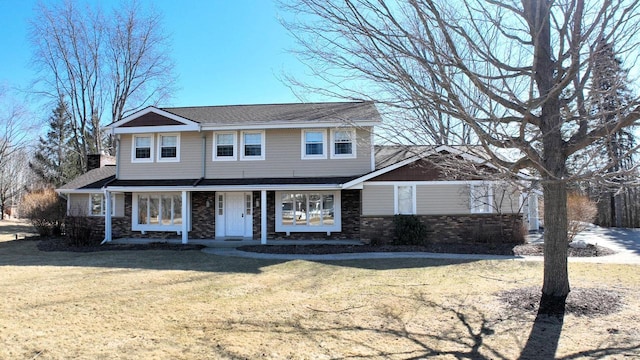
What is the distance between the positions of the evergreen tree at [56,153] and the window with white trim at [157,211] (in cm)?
2048

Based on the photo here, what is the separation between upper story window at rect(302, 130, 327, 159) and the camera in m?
16.9

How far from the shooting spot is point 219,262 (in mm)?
11758

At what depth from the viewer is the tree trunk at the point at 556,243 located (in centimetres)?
638

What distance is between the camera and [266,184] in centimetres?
1590

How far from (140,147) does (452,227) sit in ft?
46.1

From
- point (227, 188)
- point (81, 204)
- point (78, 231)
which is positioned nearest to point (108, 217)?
point (78, 231)

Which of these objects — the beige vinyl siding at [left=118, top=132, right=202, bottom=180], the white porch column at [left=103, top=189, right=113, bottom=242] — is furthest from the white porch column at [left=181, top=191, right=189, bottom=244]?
the white porch column at [left=103, top=189, right=113, bottom=242]

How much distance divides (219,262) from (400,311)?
270 inches

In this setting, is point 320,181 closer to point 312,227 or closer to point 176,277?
point 312,227

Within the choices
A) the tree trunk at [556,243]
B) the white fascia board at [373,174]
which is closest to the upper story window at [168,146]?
the white fascia board at [373,174]

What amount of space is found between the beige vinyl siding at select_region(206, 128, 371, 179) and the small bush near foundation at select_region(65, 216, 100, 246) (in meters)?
5.29

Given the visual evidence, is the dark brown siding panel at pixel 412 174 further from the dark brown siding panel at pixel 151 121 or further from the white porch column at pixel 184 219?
the dark brown siding panel at pixel 151 121

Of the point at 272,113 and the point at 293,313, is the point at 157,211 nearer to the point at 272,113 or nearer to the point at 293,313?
the point at 272,113

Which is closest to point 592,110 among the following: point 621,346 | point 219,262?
point 621,346
